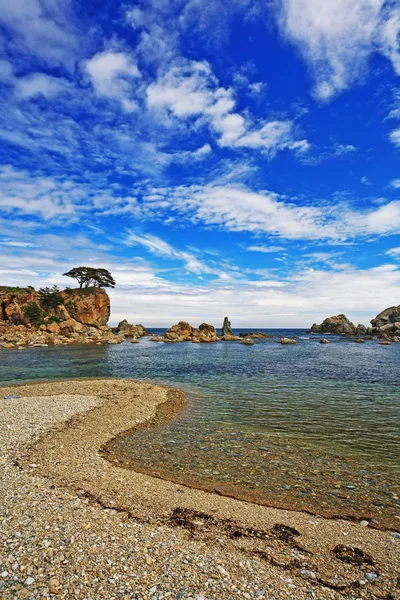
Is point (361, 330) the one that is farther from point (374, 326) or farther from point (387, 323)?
point (387, 323)

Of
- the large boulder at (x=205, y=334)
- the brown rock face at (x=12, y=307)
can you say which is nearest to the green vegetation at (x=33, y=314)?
the brown rock face at (x=12, y=307)

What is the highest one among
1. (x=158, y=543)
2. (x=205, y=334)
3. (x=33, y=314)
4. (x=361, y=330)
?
(x=33, y=314)

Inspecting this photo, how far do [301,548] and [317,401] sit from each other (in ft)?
54.1

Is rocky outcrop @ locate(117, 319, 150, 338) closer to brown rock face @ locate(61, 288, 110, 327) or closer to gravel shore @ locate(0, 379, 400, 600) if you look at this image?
brown rock face @ locate(61, 288, 110, 327)

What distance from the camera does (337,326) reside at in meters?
154

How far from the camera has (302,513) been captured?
849cm

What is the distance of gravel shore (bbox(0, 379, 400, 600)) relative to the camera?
5.20m

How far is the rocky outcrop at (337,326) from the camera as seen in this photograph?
147m

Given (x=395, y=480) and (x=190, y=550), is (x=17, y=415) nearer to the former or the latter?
(x=190, y=550)

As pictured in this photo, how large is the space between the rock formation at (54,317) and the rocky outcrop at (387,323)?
351 ft

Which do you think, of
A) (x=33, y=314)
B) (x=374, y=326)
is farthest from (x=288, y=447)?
(x=374, y=326)

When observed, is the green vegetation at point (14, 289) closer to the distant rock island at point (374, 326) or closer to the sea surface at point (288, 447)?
the sea surface at point (288, 447)

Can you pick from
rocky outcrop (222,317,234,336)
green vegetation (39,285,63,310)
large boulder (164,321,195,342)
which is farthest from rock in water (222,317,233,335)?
green vegetation (39,285,63,310)

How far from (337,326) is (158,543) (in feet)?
538
